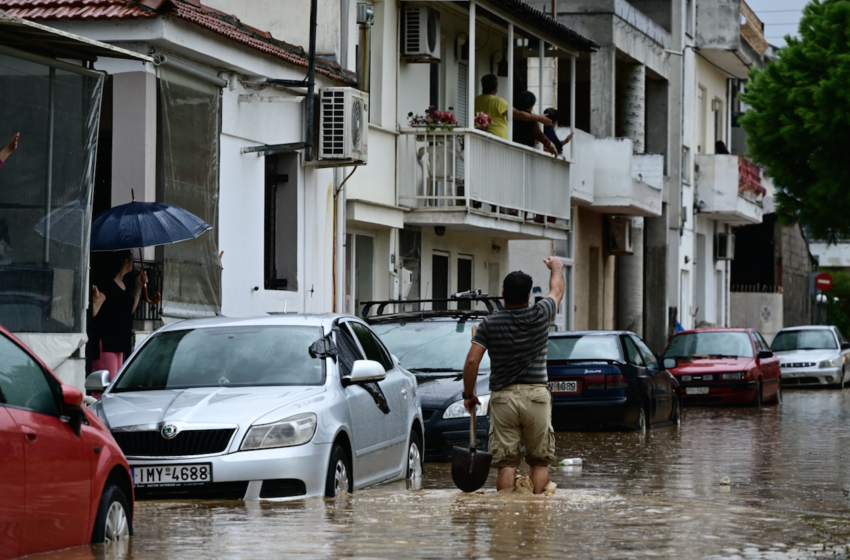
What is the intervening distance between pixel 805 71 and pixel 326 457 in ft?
77.8

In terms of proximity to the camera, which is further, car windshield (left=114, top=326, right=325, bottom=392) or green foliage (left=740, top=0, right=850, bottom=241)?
green foliage (left=740, top=0, right=850, bottom=241)

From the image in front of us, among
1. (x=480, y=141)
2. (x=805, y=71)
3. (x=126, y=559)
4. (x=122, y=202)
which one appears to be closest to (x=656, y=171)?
(x=805, y=71)

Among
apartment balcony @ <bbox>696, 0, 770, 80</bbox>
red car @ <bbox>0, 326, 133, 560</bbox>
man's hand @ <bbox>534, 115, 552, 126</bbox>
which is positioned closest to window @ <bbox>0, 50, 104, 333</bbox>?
red car @ <bbox>0, 326, 133, 560</bbox>

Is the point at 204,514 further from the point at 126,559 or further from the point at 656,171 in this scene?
the point at 656,171

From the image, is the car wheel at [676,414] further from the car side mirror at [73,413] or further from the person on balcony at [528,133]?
the car side mirror at [73,413]

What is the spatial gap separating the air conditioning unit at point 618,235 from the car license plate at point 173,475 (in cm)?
2798

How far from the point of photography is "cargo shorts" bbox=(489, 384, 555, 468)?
10.8 meters

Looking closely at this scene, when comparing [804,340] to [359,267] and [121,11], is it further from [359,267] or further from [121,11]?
[121,11]

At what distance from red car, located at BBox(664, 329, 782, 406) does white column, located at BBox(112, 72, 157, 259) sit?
11814 millimetres

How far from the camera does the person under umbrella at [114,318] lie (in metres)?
14.4

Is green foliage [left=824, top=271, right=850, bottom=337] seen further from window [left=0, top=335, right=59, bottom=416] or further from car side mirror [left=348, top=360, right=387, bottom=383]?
window [left=0, top=335, right=59, bottom=416]

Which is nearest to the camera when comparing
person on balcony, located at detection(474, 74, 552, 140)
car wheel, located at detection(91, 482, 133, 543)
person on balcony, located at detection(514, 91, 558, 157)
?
car wheel, located at detection(91, 482, 133, 543)

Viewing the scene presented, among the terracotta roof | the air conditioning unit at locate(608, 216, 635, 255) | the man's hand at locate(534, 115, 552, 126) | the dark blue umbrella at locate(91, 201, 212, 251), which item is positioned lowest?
the dark blue umbrella at locate(91, 201, 212, 251)

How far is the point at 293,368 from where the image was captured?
11.1m
